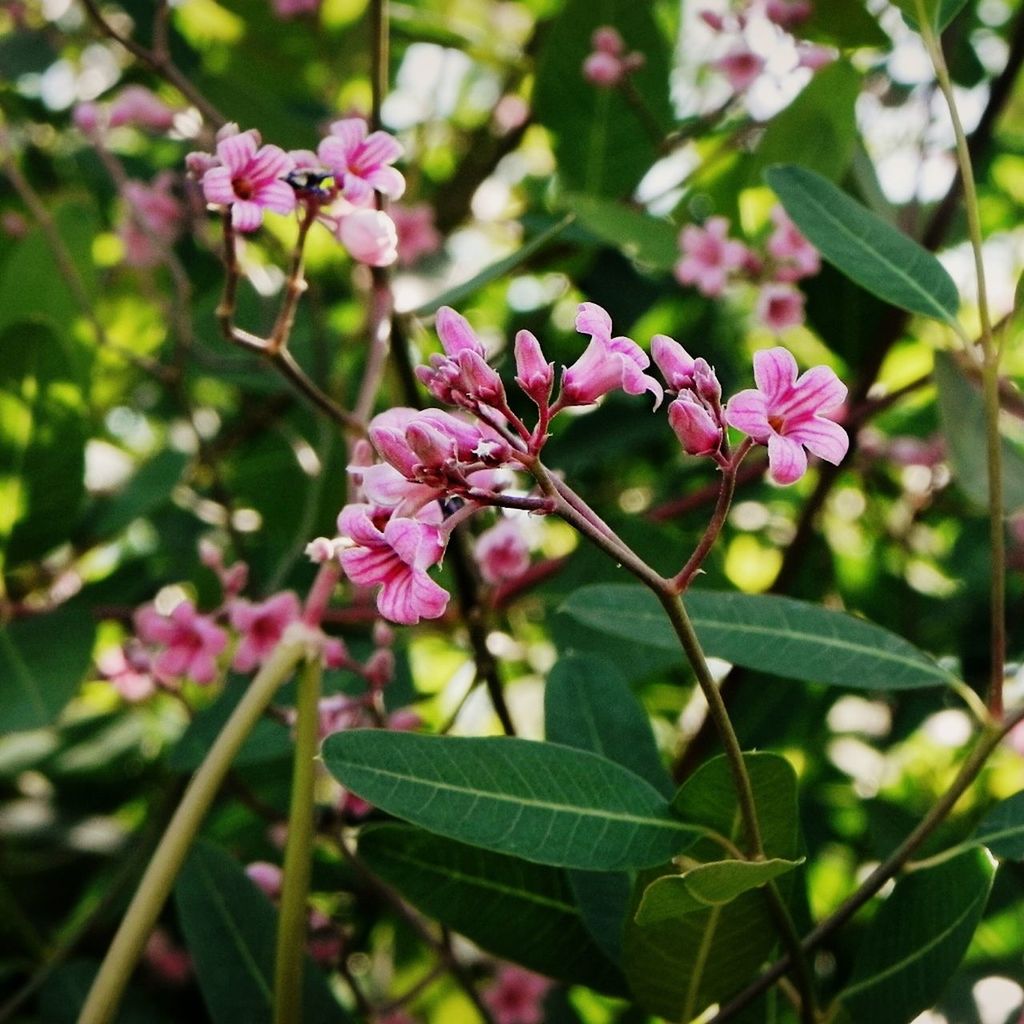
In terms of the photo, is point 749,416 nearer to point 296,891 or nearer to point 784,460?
point 784,460

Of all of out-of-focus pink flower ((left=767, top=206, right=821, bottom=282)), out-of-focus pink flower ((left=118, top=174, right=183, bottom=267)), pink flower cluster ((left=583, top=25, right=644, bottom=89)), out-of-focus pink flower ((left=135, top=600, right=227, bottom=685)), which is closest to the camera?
out-of-focus pink flower ((left=135, top=600, right=227, bottom=685))

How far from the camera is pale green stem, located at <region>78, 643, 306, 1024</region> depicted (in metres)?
0.82

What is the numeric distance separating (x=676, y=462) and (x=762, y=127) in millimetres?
552

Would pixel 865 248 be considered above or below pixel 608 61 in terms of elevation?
below

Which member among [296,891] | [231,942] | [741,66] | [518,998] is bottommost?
[518,998]

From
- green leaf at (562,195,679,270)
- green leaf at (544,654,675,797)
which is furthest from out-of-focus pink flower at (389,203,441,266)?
green leaf at (544,654,675,797)

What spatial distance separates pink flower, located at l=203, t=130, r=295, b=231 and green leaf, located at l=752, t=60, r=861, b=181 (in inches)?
25.9

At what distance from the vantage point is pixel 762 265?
4.99 feet

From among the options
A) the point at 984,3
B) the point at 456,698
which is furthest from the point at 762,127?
the point at 456,698

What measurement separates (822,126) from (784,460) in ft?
2.72

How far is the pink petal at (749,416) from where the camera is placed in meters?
0.69

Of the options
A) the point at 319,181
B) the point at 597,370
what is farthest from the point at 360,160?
the point at 597,370

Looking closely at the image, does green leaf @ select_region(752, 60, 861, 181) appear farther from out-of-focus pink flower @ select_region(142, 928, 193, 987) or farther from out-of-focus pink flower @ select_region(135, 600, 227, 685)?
out-of-focus pink flower @ select_region(142, 928, 193, 987)

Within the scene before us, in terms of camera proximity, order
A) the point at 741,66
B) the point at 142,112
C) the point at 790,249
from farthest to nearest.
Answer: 1. the point at 142,112
2. the point at 741,66
3. the point at 790,249
